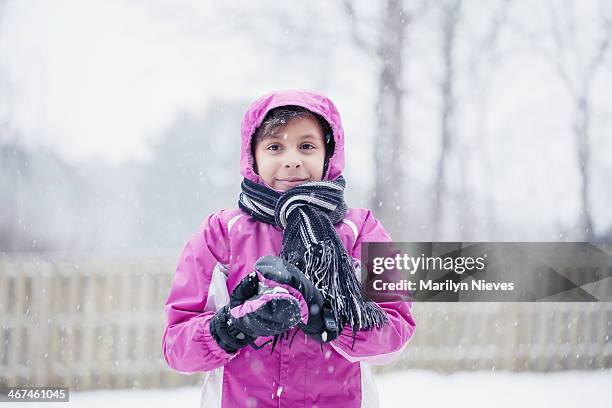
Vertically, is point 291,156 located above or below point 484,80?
below

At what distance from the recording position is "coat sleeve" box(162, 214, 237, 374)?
83cm

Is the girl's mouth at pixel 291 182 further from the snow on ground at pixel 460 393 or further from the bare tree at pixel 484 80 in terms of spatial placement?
the bare tree at pixel 484 80

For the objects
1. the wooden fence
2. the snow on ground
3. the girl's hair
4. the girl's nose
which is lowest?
the snow on ground

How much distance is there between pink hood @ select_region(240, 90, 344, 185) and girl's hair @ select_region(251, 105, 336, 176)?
0.04 feet

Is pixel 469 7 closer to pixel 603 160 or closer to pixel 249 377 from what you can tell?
pixel 603 160

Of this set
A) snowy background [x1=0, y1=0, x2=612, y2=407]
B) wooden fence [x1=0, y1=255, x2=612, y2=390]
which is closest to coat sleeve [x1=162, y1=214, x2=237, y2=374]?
wooden fence [x1=0, y1=255, x2=612, y2=390]

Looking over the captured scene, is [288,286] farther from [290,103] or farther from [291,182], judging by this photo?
[290,103]

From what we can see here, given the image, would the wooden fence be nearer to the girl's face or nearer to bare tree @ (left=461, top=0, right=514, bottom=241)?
bare tree @ (left=461, top=0, right=514, bottom=241)

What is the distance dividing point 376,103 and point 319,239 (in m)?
2.75

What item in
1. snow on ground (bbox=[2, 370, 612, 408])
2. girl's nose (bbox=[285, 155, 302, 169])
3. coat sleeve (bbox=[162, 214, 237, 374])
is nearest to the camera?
coat sleeve (bbox=[162, 214, 237, 374])

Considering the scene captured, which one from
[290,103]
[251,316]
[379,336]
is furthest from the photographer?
[290,103]

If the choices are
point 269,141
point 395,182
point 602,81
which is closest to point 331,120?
point 269,141

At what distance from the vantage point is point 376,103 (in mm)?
3514

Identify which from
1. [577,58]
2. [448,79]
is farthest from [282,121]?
[577,58]
